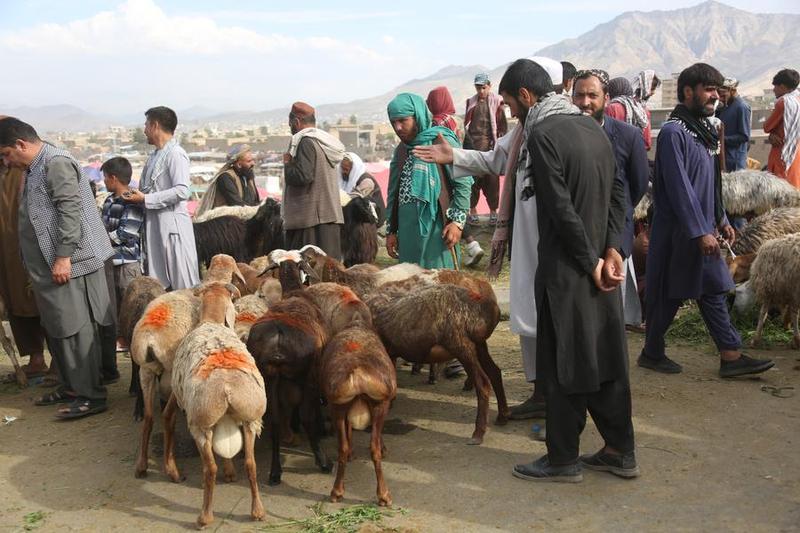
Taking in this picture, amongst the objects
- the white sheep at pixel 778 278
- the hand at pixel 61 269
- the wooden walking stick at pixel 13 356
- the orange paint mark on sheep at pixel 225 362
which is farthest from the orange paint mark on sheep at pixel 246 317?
the white sheep at pixel 778 278

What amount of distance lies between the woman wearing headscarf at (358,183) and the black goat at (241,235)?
118 centimetres

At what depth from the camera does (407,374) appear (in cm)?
689

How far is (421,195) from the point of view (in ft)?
20.6

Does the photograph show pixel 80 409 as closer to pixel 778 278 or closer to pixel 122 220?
pixel 122 220

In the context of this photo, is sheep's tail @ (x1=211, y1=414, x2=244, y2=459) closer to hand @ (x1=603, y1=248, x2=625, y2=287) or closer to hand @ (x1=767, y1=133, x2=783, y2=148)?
hand @ (x1=603, y1=248, x2=625, y2=287)

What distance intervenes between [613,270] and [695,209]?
2105 mm

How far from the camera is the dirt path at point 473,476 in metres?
4.18

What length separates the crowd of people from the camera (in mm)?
4270

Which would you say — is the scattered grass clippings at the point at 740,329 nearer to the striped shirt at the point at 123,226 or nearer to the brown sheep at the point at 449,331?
the brown sheep at the point at 449,331

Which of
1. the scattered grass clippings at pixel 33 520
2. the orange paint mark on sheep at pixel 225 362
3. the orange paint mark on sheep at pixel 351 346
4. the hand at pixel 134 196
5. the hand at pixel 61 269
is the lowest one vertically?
the scattered grass clippings at pixel 33 520

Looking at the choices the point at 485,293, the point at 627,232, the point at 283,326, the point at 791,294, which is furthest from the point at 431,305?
the point at 791,294

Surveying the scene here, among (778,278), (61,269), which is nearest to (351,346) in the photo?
(61,269)

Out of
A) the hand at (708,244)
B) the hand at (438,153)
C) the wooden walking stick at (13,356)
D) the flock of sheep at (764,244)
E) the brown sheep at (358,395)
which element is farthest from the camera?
the wooden walking stick at (13,356)

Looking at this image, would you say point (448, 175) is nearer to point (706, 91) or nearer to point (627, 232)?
point (627, 232)
